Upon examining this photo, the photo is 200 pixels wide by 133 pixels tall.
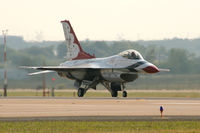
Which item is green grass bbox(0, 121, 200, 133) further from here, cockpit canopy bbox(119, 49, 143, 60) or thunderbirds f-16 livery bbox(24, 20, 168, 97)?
cockpit canopy bbox(119, 49, 143, 60)

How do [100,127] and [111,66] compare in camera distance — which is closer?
[100,127]

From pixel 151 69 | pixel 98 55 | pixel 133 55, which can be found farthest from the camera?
pixel 98 55

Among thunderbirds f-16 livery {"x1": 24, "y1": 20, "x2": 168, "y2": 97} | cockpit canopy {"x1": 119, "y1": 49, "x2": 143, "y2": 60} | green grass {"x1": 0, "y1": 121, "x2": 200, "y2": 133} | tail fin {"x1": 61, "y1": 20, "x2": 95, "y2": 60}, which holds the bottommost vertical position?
green grass {"x1": 0, "y1": 121, "x2": 200, "y2": 133}

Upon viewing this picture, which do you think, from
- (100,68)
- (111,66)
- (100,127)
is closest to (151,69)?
(111,66)

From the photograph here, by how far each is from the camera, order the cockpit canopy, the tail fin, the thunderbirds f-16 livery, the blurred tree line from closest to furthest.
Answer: the thunderbirds f-16 livery, the cockpit canopy, the tail fin, the blurred tree line

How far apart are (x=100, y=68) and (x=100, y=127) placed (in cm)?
2749

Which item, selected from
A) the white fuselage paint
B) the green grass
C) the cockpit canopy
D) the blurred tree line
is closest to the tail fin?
the white fuselage paint

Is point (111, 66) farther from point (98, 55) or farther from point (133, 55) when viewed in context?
point (98, 55)

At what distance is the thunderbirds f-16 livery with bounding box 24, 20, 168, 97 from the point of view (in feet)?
158

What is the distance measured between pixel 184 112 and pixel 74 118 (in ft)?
23.8

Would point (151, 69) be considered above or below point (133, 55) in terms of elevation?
below

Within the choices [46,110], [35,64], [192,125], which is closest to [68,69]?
[46,110]

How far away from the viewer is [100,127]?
912 inches

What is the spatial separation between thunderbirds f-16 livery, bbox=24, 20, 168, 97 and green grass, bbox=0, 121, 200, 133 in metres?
22.4
